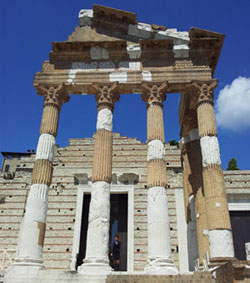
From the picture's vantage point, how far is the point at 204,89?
44.4ft

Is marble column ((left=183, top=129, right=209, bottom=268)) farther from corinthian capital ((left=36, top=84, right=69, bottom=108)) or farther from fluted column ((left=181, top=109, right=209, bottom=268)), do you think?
corinthian capital ((left=36, top=84, right=69, bottom=108))

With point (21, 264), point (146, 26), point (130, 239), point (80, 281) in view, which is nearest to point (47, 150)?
point (21, 264)

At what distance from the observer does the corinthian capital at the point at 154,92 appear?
1345 centimetres

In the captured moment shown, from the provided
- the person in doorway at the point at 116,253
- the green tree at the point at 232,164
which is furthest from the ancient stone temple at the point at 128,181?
the green tree at the point at 232,164

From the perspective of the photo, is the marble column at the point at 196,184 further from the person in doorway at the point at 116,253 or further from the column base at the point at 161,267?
the person in doorway at the point at 116,253

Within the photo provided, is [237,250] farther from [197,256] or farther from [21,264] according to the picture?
[21,264]

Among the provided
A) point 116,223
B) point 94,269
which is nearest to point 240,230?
point 116,223

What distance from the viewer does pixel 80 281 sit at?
31.7 ft

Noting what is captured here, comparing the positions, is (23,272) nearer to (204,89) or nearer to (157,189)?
(157,189)

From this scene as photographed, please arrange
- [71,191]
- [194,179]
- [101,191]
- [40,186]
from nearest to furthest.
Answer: [101,191] < [40,186] < [194,179] < [71,191]

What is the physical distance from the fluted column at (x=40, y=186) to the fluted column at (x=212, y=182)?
5885 millimetres

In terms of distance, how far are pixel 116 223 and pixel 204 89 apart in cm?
790

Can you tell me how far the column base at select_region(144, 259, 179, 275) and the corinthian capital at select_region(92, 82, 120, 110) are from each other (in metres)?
6.48

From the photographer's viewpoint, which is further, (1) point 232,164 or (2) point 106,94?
(1) point 232,164
